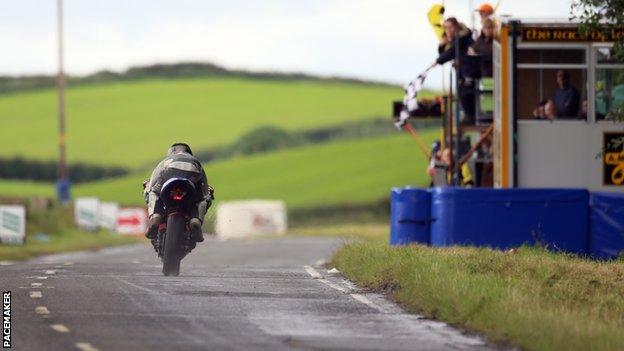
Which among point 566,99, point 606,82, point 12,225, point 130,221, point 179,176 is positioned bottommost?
point 130,221

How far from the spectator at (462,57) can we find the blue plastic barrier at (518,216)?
14.3 feet

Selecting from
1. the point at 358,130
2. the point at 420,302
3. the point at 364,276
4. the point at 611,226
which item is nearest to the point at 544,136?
the point at 611,226

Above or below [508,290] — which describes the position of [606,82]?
above

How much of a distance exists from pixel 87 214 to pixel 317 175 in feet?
87.5

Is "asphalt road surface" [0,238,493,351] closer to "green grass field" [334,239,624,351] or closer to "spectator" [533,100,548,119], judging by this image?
"green grass field" [334,239,624,351]

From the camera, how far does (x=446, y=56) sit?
104 ft

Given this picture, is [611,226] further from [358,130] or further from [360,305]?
[358,130]

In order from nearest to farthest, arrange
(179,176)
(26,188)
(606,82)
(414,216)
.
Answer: (179,176) → (414,216) → (606,82) → (26,188)

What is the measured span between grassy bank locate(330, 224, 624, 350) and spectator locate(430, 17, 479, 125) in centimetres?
662

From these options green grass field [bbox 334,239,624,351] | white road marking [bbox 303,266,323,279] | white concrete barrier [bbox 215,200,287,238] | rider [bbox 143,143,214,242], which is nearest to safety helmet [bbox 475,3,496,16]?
green grass field [bbox 334,239,624,351]

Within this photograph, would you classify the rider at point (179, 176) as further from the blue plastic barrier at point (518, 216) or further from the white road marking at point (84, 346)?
the white road marking at point (84, 346)

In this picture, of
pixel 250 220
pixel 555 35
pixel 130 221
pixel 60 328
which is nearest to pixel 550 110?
pixel 555 35

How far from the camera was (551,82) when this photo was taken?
1235 inches

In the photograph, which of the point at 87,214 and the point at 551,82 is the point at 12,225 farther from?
the point at 551,82
